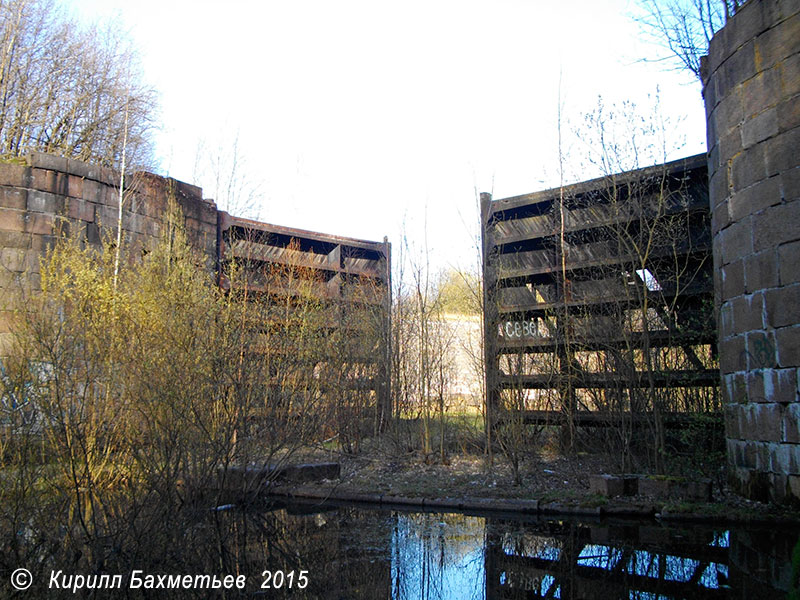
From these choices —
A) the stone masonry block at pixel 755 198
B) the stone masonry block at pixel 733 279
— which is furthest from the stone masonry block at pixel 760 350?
the stone masonry block at pixel 755 198

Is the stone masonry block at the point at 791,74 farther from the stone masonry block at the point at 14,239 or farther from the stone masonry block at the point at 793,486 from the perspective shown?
the stone masonry block at the point at 14,239

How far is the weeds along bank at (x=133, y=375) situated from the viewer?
4660mm

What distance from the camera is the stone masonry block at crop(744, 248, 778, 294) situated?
7.06m

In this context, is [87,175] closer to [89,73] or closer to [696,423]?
[696,423]

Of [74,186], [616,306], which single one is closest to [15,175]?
[74,186]

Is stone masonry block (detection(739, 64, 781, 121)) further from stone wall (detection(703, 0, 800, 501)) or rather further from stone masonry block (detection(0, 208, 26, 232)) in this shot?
stone masonry block (detection(0, 208, 26, 232))

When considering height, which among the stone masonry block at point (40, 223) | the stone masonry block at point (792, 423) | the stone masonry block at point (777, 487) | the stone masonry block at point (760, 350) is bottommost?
the stone masonry block at point (777, 487)

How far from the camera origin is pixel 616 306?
10109 mm

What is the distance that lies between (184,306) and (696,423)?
6.72m

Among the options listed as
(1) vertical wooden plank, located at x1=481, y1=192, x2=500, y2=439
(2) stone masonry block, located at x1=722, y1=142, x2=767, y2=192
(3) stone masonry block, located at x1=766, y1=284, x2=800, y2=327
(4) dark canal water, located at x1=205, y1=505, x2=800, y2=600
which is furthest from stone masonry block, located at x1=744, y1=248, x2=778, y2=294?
(1) vertical wooden plank, located at x1=481, y1=192, x2=500, y2=439

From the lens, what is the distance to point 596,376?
10.4 metres

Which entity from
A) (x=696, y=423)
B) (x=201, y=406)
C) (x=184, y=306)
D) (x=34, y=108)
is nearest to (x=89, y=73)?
(x=34, y=108)

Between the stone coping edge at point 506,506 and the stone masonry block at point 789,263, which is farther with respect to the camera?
the stone coping edge at point 506,506

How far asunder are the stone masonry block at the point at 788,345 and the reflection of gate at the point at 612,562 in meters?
1.79
